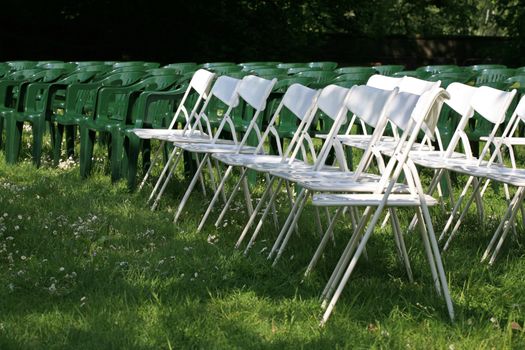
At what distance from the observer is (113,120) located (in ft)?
31.3

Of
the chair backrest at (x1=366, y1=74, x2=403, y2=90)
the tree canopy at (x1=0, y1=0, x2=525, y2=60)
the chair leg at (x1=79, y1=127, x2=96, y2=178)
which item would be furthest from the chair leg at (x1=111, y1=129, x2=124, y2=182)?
the tree canopy at (x1=0, y1=0, x2=525, y2=60)

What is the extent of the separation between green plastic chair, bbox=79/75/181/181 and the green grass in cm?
170

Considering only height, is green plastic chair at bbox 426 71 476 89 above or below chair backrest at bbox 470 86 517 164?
below

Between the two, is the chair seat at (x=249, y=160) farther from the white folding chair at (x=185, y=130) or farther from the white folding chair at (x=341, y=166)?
the white folding chair at (x=185, y=130)

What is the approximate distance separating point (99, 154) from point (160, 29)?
56.3 feet

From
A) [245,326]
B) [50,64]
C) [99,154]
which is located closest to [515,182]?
[245,326]

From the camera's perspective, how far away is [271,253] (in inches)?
234

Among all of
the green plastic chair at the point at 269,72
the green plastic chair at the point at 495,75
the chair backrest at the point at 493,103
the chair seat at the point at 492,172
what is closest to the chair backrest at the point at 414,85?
the chair backrest at the point at 493,103

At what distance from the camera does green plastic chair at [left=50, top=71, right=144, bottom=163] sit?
398 inches

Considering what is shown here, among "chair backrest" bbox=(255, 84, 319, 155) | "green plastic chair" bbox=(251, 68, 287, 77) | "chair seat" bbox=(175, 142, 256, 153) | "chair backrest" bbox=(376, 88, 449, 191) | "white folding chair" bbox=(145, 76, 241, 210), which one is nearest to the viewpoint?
"chair backrest" bbox=(376, 88, 449, 191)

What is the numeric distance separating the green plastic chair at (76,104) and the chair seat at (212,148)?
7.87ft

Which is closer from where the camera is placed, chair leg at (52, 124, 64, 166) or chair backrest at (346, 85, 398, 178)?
chair backrest at (346, 85, 398, 178)

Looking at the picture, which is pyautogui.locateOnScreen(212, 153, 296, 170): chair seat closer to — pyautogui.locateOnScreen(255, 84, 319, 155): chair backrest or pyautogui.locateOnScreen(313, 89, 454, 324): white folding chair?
pyautogui.locateOnScreen(255, 84, 319, 155): chair backrest

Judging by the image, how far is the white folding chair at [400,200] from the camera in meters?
4.88
